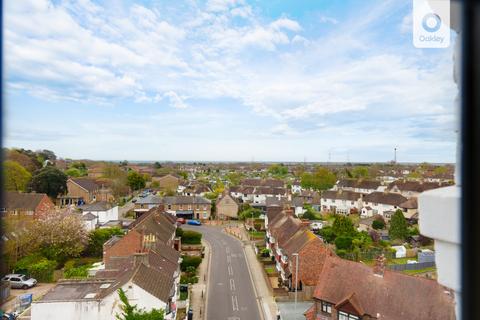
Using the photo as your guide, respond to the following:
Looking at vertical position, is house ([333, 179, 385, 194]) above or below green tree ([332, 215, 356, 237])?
above

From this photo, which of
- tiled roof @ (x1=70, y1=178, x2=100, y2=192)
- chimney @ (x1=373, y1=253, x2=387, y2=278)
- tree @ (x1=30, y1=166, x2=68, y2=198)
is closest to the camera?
chimney @ (x1=373, y1=253, x2=387, y2=278)

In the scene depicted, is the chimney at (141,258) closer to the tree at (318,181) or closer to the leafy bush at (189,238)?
the leafy bush at (189,238)

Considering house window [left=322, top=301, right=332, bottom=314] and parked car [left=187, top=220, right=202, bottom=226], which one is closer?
house window [left=322, top=301, right=332, bottom=314]

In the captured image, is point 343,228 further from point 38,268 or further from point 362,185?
point 362,185

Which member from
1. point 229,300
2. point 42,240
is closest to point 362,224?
point 229,300

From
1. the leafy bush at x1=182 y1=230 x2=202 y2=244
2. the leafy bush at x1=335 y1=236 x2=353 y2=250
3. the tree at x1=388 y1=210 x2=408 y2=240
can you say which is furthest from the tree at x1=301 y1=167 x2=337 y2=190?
the leafy bush at x1=182 y1=230 x2=202 y2=244

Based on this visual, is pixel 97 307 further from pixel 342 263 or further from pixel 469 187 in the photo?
pixel 469 187

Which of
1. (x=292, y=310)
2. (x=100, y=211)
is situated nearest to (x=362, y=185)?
(x=100, y=211)

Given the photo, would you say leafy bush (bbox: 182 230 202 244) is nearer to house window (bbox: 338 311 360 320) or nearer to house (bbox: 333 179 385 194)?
house window (bbox: 338 311 360 320)
